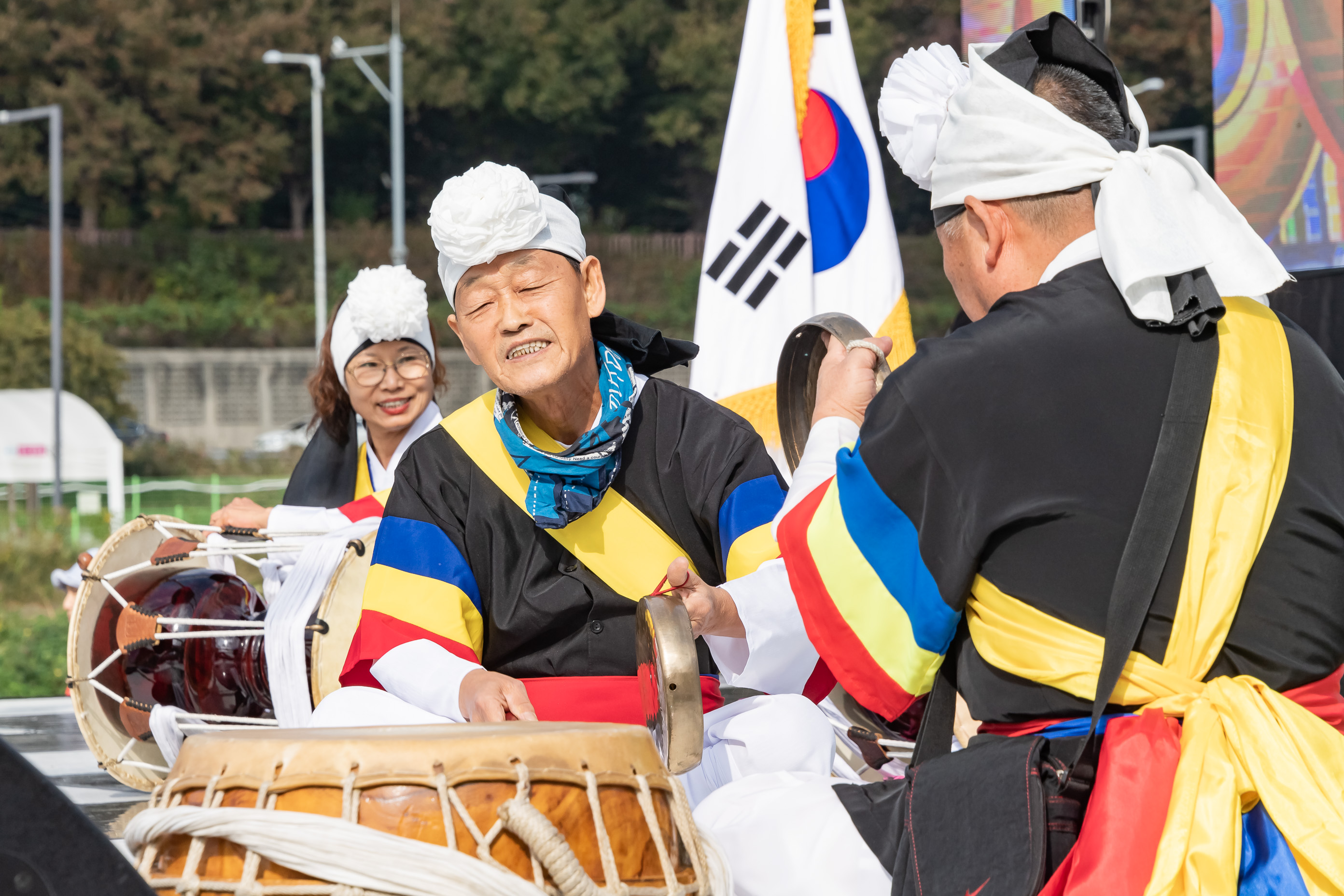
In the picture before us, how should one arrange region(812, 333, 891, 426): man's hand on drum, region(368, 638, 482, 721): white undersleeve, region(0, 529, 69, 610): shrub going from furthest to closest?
Answer: region(0, 529, 69, 610): shrub → region(368, 638, 482, 721): white undersleeve → region(812, 333, 891, 426): man's hand on drum

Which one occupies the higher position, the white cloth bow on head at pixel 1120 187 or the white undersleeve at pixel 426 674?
the white cloth bow on head at pixel 1120 187

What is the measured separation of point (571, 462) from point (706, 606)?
488mm

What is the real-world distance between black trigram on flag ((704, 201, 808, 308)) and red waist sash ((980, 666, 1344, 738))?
9.93ft

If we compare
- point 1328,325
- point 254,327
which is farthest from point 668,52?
point 1328,325

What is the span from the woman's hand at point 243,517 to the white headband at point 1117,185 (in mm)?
2913

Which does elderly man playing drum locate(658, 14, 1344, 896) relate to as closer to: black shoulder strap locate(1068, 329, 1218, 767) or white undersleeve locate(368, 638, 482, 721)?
black shoulder strap locate(1068, 329, 1218, 767)

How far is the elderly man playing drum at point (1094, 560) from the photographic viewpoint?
5.04ft

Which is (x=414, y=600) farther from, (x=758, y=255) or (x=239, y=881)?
(x=758, y=255)

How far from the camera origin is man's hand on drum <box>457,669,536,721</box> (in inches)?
83.5

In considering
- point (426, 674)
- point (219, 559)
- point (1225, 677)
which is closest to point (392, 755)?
point (426, 674)

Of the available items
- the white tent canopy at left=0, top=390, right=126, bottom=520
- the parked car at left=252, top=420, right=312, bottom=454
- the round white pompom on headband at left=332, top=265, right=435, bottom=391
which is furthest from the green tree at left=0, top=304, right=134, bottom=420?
the round white pompom on headband at left=332, top=265, right=435, bottom=391

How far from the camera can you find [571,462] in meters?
2.45

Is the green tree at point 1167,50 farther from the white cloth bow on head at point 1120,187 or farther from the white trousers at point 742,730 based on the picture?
the white cloth bow on head at point 1120,187

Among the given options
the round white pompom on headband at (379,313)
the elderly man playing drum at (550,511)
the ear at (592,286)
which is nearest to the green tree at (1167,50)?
the round white pompom on headband at (379,313)
